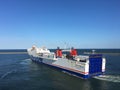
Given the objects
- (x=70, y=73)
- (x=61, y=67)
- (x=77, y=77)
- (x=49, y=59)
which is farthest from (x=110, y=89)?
(x=49, y=59)

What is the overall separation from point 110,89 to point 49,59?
102ft

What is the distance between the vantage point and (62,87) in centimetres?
3142

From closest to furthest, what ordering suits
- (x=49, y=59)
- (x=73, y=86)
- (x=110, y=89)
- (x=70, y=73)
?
(x=110, y=89), (x=73, y=86), (x=70, y=73), (x=49, y=59)

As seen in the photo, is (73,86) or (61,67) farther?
(61,67)

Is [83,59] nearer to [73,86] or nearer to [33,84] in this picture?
[73,86]

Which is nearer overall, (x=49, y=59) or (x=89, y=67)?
(x=89, y=67)

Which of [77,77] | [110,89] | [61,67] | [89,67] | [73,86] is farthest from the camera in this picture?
[61,67]

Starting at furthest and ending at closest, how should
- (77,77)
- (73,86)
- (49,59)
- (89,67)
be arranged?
(49,59), (77,77), (89,67), (73,86)

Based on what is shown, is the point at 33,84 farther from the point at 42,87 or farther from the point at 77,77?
the point at 77,77

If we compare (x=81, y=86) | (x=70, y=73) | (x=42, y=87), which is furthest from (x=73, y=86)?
(x=70, y=73)

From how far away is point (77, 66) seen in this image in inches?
1572

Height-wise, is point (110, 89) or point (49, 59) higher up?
point (49, 59)

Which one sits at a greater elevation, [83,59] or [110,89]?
[83,59]

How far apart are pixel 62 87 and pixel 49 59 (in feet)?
88.1
